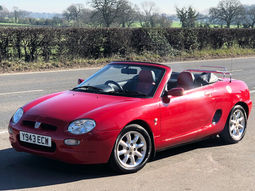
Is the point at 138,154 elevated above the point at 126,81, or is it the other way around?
the point at 126,81

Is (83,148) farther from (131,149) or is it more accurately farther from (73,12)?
(73,12)

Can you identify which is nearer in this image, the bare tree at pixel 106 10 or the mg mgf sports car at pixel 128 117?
the mg mgf sports car at pixel 128 117

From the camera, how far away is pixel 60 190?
15.7ft

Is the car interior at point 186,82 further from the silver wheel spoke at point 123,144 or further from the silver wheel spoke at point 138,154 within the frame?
the silver wheel spoke at point 123,144

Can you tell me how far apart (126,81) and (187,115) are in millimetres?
1119

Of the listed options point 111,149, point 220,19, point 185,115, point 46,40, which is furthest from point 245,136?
point 220,19

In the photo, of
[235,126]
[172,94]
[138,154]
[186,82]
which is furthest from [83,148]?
[235,126]

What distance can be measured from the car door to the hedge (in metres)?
14.7

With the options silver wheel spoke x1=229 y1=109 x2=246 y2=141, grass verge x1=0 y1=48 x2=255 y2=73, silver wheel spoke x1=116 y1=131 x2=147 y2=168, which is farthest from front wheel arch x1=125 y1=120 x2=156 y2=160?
grass verge x1=0 y1=48 x2=255 y2=73

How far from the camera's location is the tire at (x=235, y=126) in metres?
7.04

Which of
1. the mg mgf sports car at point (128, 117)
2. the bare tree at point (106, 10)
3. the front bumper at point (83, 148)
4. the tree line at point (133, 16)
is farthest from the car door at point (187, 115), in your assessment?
the bare tree at point (106, 10)

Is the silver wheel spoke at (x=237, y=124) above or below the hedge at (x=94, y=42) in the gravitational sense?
below

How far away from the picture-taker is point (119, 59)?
905 inches

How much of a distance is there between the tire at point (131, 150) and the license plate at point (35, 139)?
0.80 metres
